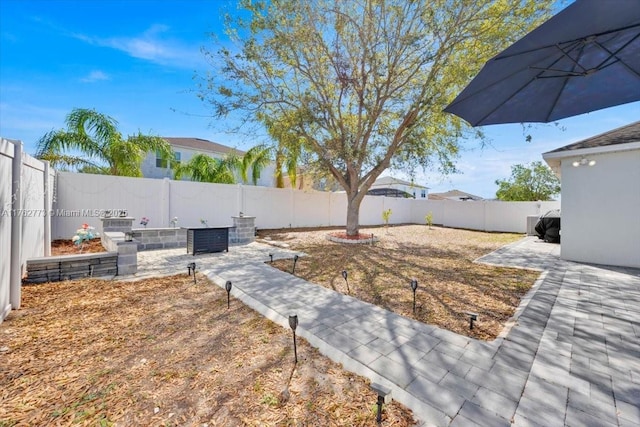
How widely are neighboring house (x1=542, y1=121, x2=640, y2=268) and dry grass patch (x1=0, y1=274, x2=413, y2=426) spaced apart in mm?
8120

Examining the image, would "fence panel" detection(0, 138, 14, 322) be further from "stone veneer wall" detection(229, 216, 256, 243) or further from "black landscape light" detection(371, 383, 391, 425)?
"stone veneer wall" detection(229, 216, 256, 243)

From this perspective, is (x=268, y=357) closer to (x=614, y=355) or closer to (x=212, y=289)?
(x=212, y=289)

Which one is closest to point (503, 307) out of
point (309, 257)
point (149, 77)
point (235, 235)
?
point (309, 257)

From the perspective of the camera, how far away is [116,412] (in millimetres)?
1813

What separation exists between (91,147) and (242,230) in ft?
19.8

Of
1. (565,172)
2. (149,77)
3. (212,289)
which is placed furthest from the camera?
(149,77)

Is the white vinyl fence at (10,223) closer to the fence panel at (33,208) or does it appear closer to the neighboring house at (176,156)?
the fence panel at (33,208)

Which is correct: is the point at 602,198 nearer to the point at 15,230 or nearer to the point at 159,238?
the point at 15,230

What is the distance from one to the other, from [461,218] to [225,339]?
1778cm

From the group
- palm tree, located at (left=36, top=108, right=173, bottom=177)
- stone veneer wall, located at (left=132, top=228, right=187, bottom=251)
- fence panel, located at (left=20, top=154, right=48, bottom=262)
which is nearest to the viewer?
fence panel, located at (left=20, top=154, right=48, bottom=262)

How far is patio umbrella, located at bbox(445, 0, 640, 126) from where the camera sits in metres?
2.21

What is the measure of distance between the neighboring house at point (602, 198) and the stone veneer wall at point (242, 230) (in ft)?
30.6

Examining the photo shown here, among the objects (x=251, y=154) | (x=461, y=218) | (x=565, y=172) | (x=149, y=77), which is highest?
(x=149, y=77)

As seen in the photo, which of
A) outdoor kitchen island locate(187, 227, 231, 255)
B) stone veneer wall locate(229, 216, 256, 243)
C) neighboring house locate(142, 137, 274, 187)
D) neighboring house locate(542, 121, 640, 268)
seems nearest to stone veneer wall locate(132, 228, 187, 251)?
outdoor kitchen island locate(187, 227, 231, 255)
